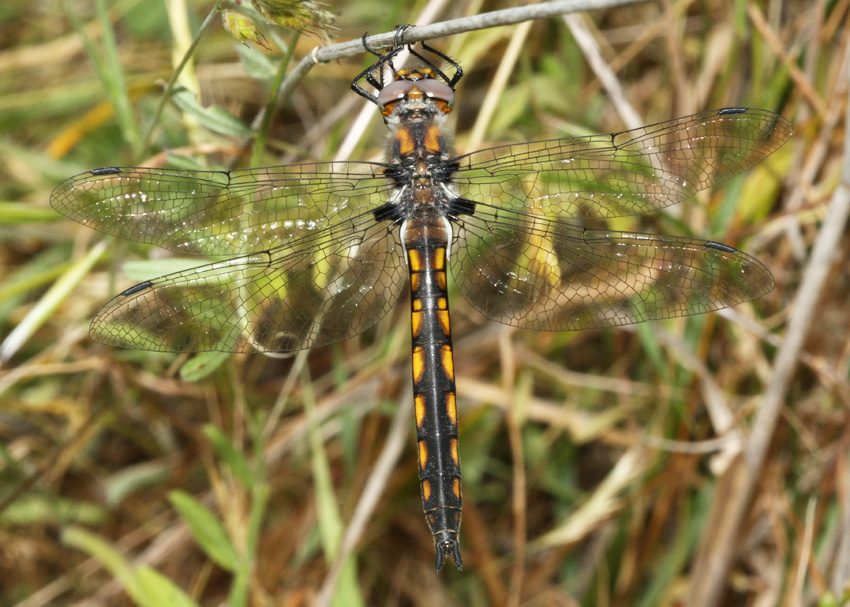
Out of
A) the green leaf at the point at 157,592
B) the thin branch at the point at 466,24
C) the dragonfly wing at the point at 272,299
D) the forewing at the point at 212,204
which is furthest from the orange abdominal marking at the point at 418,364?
the green leaf at the point at 157,592

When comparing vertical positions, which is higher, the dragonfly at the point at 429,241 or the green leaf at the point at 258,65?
the green leaf at the point at 258,65

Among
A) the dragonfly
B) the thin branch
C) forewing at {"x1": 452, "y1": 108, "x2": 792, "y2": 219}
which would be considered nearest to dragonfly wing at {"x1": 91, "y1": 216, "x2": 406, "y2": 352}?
the dragonfly

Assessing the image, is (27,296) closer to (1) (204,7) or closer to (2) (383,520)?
(1) (204,7)

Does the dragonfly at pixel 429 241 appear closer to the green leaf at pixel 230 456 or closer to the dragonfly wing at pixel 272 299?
the dragonfly wing at pixel 272 299

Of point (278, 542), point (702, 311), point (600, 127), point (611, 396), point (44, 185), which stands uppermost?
point (600, 127)

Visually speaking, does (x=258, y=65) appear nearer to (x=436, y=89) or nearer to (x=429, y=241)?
(x=436, y=89)

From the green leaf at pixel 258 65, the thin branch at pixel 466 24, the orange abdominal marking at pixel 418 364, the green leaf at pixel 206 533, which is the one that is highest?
the green leaf at pixel 258 65

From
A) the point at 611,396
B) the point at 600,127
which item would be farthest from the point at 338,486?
the point at 600,127
